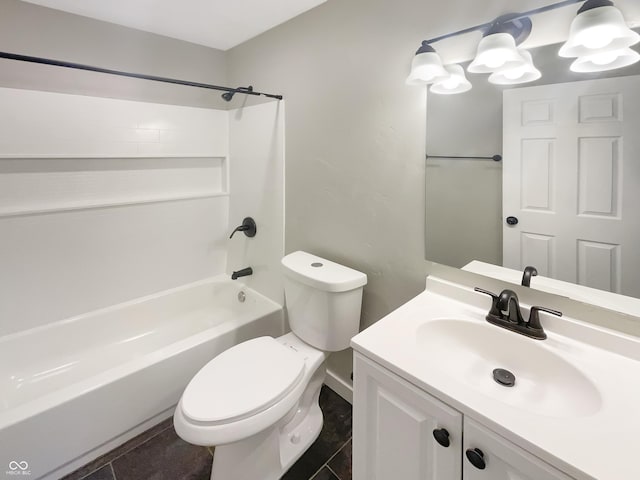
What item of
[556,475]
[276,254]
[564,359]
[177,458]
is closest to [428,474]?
[556,475]

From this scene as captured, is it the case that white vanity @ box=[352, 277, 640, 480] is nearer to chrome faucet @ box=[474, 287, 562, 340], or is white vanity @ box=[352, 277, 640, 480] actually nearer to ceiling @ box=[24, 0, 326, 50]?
chrome faucet @ box=[474, 287, 562, 340]

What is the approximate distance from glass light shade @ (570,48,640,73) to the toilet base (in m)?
1.66

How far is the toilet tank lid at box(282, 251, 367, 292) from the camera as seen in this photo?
1.48 m

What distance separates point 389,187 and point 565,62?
0.74m

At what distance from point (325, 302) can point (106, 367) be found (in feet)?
4.87

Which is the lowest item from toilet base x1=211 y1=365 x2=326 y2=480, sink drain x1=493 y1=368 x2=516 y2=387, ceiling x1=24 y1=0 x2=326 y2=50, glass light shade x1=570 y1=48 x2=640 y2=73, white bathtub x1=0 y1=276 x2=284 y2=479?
toilet base x1=211 y1=365 x2=326 y2=480

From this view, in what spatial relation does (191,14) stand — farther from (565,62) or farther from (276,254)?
(565,62)

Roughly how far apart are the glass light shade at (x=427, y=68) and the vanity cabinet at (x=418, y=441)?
3.46 feet

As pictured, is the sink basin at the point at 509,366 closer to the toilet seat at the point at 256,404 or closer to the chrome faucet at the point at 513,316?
the chrome faucet at the point at 513,316

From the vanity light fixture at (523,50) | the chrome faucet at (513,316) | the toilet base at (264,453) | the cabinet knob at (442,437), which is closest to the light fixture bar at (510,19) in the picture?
the vanity light fixture at (523,50)

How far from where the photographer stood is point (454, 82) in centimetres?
124

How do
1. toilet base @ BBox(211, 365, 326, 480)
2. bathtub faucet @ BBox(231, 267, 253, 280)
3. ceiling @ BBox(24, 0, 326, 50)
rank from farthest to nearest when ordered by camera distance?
Answer: bathtub faucet @ BBox(231, 267, 253, 280)
ceiling @ BBox(24, 0, 326, 50)
toilet base @ BBox(211, 365, 326, 480)

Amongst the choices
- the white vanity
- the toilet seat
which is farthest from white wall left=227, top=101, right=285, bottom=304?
the white vanity

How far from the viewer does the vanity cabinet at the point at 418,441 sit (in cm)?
72
